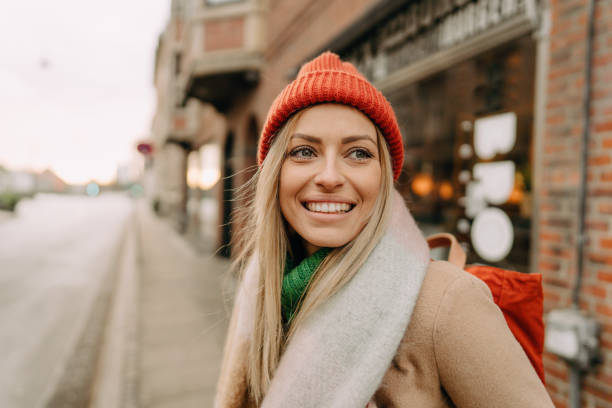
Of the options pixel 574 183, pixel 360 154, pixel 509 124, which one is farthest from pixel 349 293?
pixel 509 124

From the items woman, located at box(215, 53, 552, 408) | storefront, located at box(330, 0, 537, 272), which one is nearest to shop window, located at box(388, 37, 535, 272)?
storefront, located at box(330, 0, 537, 272)

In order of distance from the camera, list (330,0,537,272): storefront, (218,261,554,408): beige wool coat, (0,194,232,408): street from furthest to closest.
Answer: (0,194,232,408): street → (330,0,537,272): storefront → (218,261,554,408): beige wool coat

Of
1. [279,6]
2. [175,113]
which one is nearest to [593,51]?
[279,6]

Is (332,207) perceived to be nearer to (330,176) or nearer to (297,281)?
(330,176)

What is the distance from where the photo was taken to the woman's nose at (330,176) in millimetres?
1257

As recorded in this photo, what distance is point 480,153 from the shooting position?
3.41m

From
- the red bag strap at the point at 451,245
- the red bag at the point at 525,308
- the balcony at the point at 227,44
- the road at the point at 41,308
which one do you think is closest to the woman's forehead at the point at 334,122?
the red bag strap at the point at 451,245

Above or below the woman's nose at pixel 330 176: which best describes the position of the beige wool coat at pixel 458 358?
below

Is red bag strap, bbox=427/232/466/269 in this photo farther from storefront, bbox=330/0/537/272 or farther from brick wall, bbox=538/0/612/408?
brick wall, bbox=538/0/612/408

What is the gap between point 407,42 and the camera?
4.16 metres

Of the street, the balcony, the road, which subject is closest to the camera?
the street

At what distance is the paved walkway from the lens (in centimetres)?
383

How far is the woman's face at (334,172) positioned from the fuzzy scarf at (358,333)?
0.45ft

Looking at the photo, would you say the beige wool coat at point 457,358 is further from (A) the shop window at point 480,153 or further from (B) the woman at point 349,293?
(A) the shop window at point 480,153
